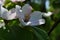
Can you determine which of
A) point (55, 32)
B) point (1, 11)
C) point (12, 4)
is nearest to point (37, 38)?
point (1, 11)

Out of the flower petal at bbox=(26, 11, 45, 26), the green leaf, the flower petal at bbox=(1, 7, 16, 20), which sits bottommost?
the green leaf

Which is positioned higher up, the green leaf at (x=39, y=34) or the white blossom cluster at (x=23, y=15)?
the white blossom cluster at (x=23, y=15)

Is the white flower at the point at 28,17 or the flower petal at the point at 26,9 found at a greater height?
the flower petal at the point at 26,9

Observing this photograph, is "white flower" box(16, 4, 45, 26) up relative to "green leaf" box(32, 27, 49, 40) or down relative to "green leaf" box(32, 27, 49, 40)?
up

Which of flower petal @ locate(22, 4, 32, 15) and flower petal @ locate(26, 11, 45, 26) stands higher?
flower petal @ locate(22, 4, 32, 15)

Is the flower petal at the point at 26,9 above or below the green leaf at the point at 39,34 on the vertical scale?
above

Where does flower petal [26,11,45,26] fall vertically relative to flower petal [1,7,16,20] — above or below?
below

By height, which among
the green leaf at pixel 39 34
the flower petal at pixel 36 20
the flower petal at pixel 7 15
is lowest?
the green leaf at pixel 39 34

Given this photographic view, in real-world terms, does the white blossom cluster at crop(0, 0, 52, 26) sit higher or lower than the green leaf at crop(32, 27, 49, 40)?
higher

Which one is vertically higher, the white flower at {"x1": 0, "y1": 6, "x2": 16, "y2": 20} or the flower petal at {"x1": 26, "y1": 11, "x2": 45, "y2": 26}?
the white flower at {"x1": 0, "y1": 6, "x2": 16, "y2": 20}

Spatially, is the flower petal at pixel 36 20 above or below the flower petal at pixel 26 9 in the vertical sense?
below

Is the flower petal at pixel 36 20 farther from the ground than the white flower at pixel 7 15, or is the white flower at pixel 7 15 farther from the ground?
the white flower at pixel 7 15
